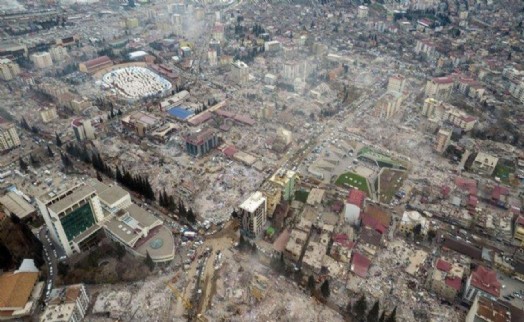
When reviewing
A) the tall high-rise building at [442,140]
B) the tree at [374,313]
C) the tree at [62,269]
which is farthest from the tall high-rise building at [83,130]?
the tall high-rise building at [442,140]

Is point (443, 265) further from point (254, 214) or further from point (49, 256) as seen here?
point (49, 256)

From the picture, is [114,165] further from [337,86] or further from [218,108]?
[337,86]

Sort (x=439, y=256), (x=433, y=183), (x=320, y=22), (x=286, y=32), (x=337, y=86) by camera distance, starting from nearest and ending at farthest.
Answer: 1. (x=439, y=256)
2. (x=433, y=183)
3. (x=337, y=86)
4. (x=286, y=32)
5. (x=320, y=22)

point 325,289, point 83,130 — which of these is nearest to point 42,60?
point 83,130

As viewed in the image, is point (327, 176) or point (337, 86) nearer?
point (327, 176)

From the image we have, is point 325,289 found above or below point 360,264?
above

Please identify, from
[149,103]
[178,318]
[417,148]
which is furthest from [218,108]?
[178,318]

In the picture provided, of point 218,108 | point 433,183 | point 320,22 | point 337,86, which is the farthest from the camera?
point 320,22
